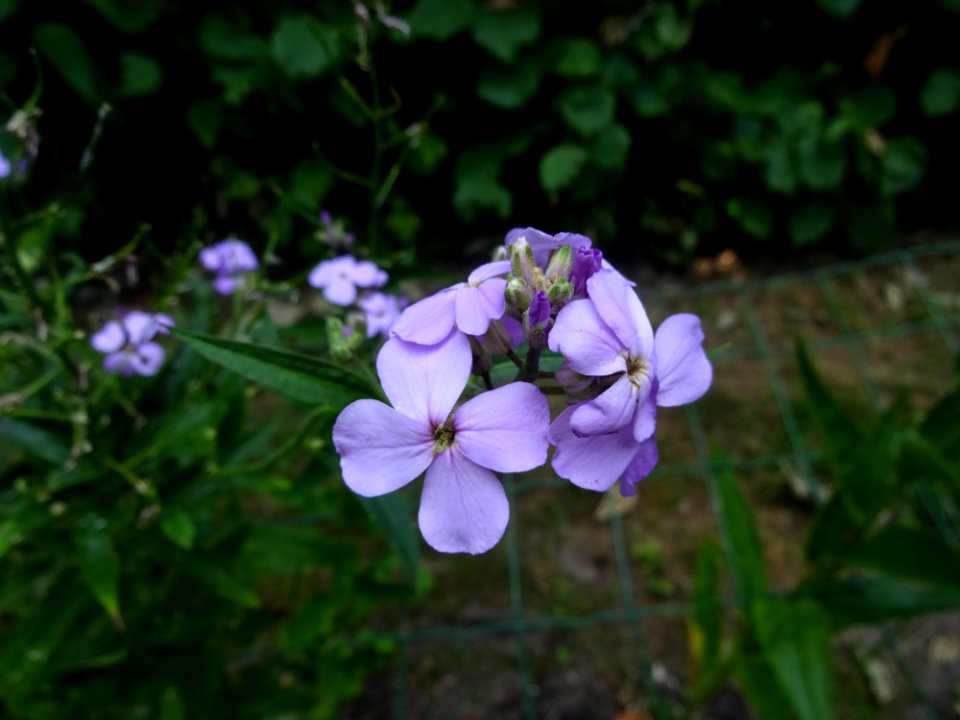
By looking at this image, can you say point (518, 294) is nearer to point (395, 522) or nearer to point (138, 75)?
point (395, 522)

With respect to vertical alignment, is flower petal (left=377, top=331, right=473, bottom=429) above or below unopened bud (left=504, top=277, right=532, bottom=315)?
below

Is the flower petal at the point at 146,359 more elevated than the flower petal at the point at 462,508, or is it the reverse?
the flower petal at the point at 462,508

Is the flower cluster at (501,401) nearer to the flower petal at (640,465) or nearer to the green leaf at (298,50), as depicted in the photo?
the flower petal at (640,465)

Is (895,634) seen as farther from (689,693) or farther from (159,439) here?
(159,439)

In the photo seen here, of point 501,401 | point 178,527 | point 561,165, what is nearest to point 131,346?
point 178,527

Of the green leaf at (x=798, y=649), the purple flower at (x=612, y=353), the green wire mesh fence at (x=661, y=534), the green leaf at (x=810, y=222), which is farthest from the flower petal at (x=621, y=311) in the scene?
the green leaf at (x=810, y=222)

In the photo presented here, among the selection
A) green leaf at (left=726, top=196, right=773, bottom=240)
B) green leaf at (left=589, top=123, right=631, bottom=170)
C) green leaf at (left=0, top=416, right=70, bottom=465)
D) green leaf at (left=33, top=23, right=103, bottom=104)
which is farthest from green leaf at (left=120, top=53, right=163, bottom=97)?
green leaf at (left=726, top=196, right=773, bottom=240)

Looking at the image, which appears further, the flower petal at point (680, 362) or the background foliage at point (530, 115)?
the background foliage at point (530, 115)

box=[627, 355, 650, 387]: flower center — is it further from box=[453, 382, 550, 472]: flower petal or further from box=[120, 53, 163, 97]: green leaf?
box=[120, 53, 163, 97]: green leaf

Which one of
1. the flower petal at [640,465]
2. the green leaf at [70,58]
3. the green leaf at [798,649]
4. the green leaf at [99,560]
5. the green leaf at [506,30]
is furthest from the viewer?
the green leaf at [506,30]
